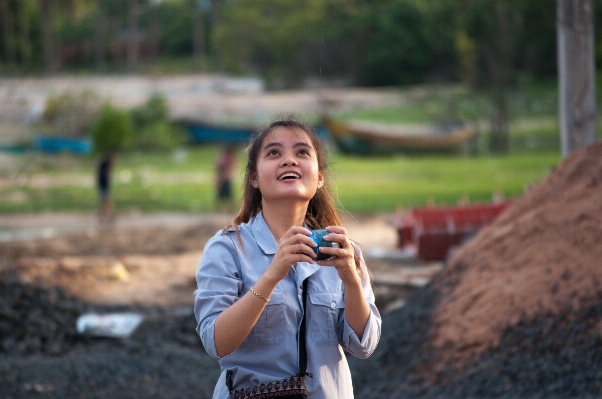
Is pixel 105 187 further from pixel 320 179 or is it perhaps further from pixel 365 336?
pixel 365 336

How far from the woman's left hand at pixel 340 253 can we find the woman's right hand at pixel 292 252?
0.13 feet

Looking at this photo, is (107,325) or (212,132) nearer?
(107,325)

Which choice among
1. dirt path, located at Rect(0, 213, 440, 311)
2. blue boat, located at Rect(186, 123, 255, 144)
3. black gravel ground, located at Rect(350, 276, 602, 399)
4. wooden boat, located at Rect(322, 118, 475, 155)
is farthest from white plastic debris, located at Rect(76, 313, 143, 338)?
blue boat, located at Rect(186, 123, 255, 144)

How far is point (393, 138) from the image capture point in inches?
1258

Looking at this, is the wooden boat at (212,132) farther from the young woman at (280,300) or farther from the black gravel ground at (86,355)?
the young woman at (280,300)

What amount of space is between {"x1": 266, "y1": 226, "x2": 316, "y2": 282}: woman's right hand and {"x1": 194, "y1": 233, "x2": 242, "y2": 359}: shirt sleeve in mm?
181

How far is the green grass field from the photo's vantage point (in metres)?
17.4

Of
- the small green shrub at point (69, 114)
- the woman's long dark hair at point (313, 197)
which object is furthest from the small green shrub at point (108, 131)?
the woman's long dark hair at point (313, 197)

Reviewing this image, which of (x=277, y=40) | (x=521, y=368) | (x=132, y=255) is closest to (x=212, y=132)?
(x=277, y=40)

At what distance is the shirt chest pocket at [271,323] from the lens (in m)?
2.29

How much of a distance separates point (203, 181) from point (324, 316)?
20.7 metres

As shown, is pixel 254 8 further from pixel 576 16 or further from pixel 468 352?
pixel 468 352

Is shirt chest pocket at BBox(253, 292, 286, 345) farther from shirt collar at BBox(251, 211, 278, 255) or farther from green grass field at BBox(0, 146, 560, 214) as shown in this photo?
green grass field at BBox(0, 146, 560, 214)

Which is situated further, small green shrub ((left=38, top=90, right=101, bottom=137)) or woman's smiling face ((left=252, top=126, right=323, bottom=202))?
small green shrub ((left=38, top=90, right=101, bottom=137))
